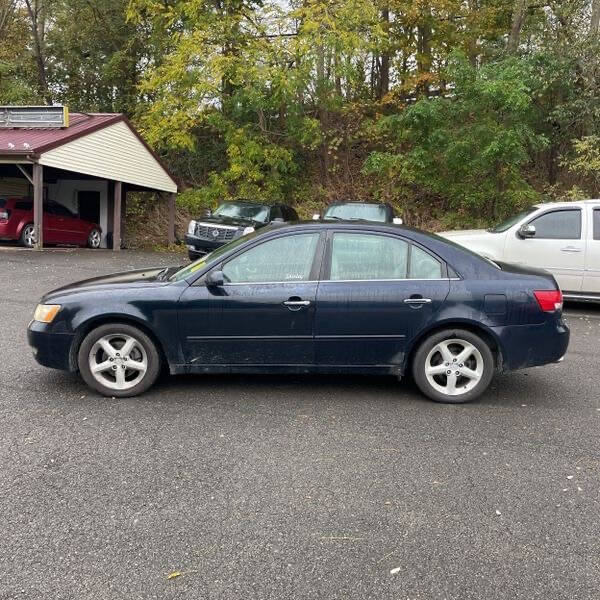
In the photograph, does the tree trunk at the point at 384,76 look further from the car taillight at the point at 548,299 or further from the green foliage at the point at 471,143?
the car taillight at the point at 548,299

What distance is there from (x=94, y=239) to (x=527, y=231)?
14.7 m

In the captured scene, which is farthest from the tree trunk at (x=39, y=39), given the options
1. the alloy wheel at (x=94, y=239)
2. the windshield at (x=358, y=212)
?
the windshield at (x=358, y=212)

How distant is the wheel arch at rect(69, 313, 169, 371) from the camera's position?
192 inches

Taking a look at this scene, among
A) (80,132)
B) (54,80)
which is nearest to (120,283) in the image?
(80,132)

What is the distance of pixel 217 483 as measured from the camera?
3.57m

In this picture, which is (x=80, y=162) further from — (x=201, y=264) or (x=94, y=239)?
(x=201, y=264)

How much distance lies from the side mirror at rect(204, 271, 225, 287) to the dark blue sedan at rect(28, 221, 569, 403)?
0.01 metres

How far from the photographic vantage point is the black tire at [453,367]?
4973 mm

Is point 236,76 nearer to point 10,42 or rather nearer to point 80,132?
point 80,132

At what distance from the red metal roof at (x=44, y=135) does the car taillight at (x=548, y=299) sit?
46.4 feet

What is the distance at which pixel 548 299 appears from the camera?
16.4 feet

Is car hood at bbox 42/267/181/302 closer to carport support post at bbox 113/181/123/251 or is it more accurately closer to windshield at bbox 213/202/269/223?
windshield at bbox 213/202/269/223

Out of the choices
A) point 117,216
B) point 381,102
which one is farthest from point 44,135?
point 381,102

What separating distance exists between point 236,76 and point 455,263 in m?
16.8
